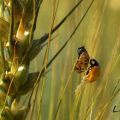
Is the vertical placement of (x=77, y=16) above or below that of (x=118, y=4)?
below

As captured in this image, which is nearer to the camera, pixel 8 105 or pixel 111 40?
pixel 8 105

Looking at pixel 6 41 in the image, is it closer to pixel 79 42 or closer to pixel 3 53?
pixel 3 53

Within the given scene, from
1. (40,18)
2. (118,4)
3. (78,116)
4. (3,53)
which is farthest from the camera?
(40,18)

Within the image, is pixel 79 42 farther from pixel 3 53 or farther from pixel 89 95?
pixel 3 53

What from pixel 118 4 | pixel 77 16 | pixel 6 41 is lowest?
pixel 6 41

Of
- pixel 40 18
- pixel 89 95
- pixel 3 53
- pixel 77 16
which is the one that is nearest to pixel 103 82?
pixel 89 95

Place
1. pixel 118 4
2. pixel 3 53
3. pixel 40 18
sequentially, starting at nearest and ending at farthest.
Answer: pixel 3 53, pixel 118 4, pixel 40 18

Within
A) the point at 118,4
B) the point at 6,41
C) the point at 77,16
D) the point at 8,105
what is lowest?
the point at 8,105

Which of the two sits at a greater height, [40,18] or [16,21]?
[40,18]

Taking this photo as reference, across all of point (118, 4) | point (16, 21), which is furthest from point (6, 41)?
point (118, 4)
